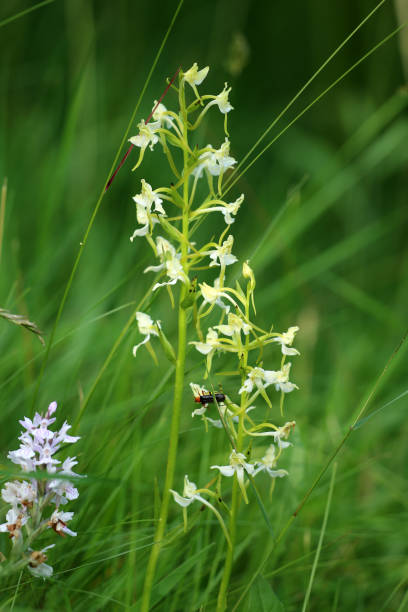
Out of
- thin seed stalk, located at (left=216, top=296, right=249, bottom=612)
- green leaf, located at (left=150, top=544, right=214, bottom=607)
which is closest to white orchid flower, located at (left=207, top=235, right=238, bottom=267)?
thin seed stalk, located at (left=216, top=296, right=249, bottom=612)

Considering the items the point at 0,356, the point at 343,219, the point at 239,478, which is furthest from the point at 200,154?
the point at 343,219

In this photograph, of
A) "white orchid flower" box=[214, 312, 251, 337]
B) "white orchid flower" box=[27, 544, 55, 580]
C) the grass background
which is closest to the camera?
"white orchid flower" box=[27, 544, 55, 580]

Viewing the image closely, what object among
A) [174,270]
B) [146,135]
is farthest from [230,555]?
[146,135]

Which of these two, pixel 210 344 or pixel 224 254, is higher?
pixel 224 254

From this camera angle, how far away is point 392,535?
188 cm

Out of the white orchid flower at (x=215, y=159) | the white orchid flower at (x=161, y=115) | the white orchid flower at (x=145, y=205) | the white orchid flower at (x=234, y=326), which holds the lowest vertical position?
the white orchid flower at (x=234, y=326)

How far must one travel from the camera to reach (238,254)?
3123mm

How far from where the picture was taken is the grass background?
5.12 ft

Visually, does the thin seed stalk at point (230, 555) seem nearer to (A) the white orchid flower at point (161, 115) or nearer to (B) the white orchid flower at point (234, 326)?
(B) the white orchid flower at point (234, 326)

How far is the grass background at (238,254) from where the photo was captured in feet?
5.12

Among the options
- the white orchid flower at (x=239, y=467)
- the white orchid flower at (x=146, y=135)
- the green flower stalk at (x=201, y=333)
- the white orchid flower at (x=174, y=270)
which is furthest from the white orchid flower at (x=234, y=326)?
the white orchid flower at (x=146, y=135)

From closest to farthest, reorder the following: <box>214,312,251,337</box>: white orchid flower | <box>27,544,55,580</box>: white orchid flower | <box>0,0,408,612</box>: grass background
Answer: <box>27,544,55,580</box>: white orchid flower, <box>214,312,251,337</box>: white orchid flower, <box>0,0,408,612</box>: grass background

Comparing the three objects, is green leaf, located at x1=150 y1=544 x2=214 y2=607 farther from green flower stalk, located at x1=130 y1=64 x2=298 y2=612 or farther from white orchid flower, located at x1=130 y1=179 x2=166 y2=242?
white orchid flower, located at x1=130 y1=179 x2=166 y2=242

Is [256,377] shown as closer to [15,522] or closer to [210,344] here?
[210,344]
